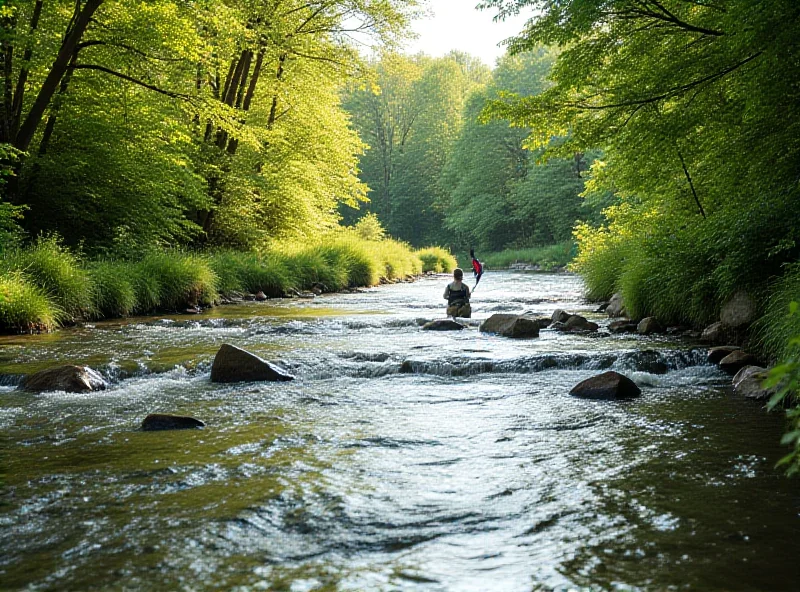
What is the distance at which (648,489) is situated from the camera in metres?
3.83

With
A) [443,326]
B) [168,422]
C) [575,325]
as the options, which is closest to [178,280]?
[443,326]

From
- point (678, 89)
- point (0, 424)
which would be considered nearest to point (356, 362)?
point (0, 424)

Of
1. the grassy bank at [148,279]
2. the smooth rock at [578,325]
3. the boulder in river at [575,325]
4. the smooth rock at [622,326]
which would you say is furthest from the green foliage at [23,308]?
the smooth rock at [622,326]

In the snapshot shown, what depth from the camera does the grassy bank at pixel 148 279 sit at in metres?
10.4

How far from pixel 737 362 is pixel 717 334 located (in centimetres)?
170

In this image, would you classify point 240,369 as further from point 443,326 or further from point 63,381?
point 443,326

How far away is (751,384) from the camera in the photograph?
6.24 m

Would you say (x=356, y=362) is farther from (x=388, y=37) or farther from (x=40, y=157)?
(x=388, y=37)

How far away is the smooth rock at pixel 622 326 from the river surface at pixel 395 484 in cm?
287

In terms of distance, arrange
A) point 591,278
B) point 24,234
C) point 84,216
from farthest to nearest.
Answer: point 591,278 < point 84,216 < point 24,234

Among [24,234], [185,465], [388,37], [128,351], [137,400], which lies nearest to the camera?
[185,465]

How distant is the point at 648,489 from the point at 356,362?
4842 millimetres

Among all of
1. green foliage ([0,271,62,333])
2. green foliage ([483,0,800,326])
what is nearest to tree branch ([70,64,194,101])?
green foliage ([0,271,62,333])

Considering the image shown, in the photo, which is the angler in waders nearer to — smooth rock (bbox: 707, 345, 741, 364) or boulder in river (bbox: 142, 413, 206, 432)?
smooth rock (bbox: 707, 345, 741, 364)
